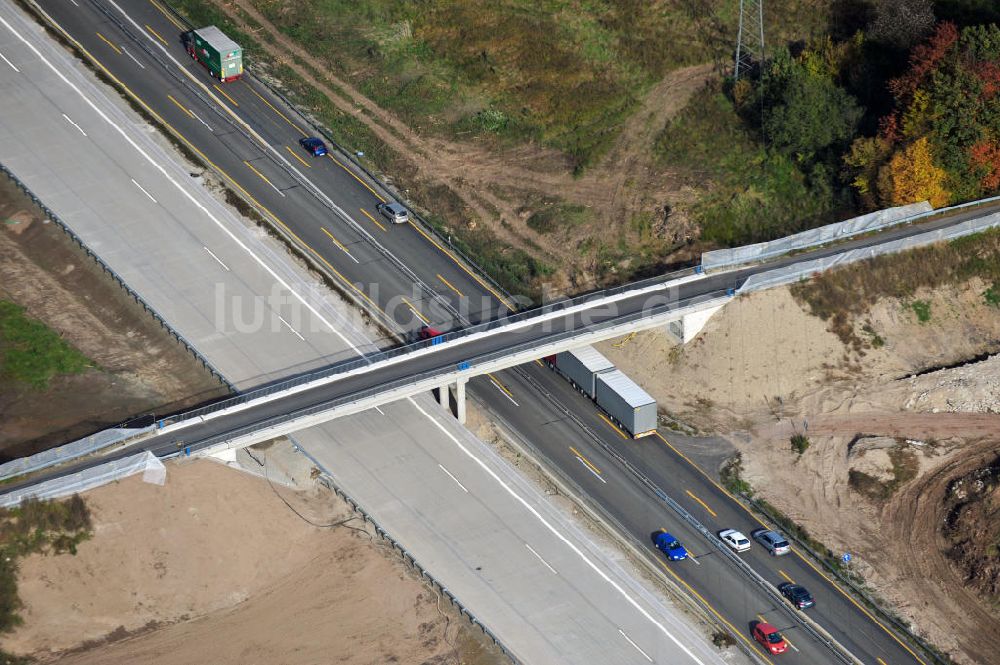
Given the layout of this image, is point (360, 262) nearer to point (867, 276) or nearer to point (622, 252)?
point (622, 252)

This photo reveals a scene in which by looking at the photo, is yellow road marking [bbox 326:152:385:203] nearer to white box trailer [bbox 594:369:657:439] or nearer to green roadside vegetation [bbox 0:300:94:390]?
white box trailer [bbox 594:369:657:439]

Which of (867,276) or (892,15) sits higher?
(892,15)

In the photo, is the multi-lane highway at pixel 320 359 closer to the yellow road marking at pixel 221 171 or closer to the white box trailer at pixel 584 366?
the yellow road marking at pixel 221 171

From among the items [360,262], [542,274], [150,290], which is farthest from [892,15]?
[150,290]

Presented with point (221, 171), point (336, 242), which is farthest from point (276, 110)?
point (336, 242)

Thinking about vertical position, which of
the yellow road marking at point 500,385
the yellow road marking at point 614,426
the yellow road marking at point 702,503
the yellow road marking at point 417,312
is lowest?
the yellow road marking at point 702,503

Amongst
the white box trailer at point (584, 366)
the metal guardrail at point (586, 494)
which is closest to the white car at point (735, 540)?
the metal guardrail at point (586, 494)
